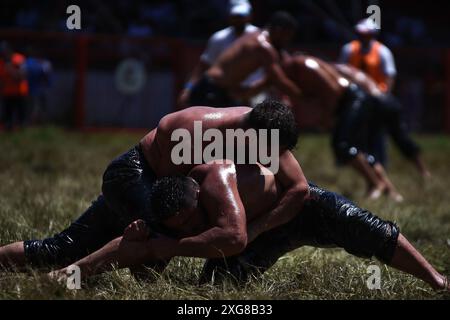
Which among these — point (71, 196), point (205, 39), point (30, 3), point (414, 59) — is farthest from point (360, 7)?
point (71, 196)

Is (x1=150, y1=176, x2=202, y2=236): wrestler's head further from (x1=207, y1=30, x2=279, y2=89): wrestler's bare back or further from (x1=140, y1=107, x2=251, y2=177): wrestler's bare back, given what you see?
(x1=207, y1=30, x2=279, y2=89): wrestler's bare back

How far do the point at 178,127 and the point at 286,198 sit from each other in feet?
1.86

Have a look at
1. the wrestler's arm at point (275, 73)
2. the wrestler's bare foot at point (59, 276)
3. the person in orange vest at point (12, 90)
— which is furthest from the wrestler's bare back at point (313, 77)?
the person in orange vest at point (12, 90)

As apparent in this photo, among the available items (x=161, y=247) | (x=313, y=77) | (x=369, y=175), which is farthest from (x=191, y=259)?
(x=369, y=175)

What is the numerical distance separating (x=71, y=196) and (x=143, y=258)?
2.54 meters

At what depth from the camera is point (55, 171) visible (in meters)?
7.96

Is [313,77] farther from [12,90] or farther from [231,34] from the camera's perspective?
[12,90]

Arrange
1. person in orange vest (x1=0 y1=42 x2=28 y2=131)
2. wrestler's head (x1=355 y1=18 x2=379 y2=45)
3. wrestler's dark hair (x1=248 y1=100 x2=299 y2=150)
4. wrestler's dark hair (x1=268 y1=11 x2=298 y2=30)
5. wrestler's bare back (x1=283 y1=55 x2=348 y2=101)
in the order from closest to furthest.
A: wrestler's dark hair (x1=248 y1=100 x2=299 y2=150) → wrestler's dark hair (x1=268 y1=11 x2=298 y2=30) → wrestler's bare back (x1=283 y1=55 x2=348 y2=101) → wrestler's head (x1=355 y1=18 x2=379 y2=45) → person in orange vest (x1=0 y1=42 x2=28 y2=131)

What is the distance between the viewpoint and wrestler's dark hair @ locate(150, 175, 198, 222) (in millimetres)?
3611

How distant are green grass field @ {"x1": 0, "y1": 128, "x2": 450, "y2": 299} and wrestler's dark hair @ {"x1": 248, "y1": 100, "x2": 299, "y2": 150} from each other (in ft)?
1.97

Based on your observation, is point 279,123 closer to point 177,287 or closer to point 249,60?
point 177,287

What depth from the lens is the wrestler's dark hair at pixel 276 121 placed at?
12.6ft

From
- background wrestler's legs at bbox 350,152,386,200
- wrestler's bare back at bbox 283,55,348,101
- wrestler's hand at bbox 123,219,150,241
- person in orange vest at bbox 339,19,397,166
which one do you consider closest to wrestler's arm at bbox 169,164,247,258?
wrestler's hand at bbox 123,219,150,241

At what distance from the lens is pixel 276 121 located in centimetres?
383
